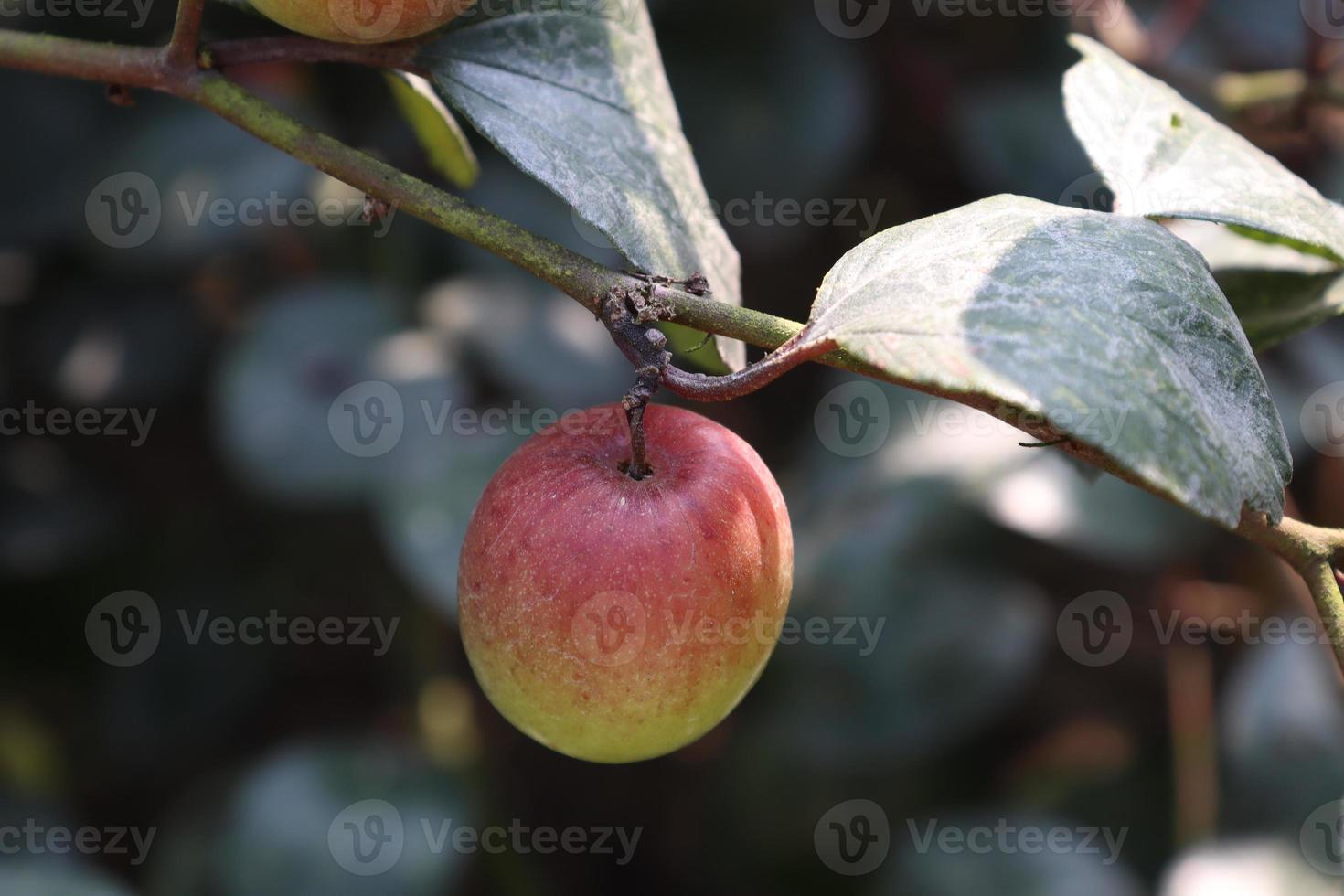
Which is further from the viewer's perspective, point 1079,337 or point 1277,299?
point 1277,299

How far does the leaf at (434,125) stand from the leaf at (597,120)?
0.16 feet

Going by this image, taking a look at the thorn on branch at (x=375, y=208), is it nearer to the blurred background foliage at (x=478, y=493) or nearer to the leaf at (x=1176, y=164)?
the leaf at (x=1176, y=164)

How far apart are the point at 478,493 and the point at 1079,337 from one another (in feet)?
2.80

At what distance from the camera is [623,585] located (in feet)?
1.78

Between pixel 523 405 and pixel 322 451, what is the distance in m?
0.23

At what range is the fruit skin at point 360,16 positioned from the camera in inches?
22.0

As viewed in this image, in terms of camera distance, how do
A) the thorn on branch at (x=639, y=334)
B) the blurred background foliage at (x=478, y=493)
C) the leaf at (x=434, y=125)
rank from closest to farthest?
the thorn on branch at (x=639, y=334) < the leaf at (x=434, y=125) < the blurred background foliage at (x=478, y=493)

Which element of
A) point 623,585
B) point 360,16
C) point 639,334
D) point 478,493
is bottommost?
point 478,493

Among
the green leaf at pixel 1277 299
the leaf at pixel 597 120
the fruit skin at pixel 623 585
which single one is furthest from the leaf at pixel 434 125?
the green leaf at pixel 1277 299

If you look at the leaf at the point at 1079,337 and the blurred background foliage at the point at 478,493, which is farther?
the blurred background foliage at the point at 478,493

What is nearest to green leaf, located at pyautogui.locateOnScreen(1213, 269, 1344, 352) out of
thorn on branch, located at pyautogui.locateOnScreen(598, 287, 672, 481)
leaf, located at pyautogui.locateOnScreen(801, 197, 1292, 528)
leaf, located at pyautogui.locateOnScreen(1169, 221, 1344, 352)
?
leaf, located at pyautogui.locateOnScreen(1169, 221, 1344, 352)

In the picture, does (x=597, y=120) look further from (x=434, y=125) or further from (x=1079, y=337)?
(x=1079, y=337)

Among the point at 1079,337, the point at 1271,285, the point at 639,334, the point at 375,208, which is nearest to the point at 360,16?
the point at 375,208

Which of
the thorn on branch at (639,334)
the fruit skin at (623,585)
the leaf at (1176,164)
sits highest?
the leaf at (1176,164)
